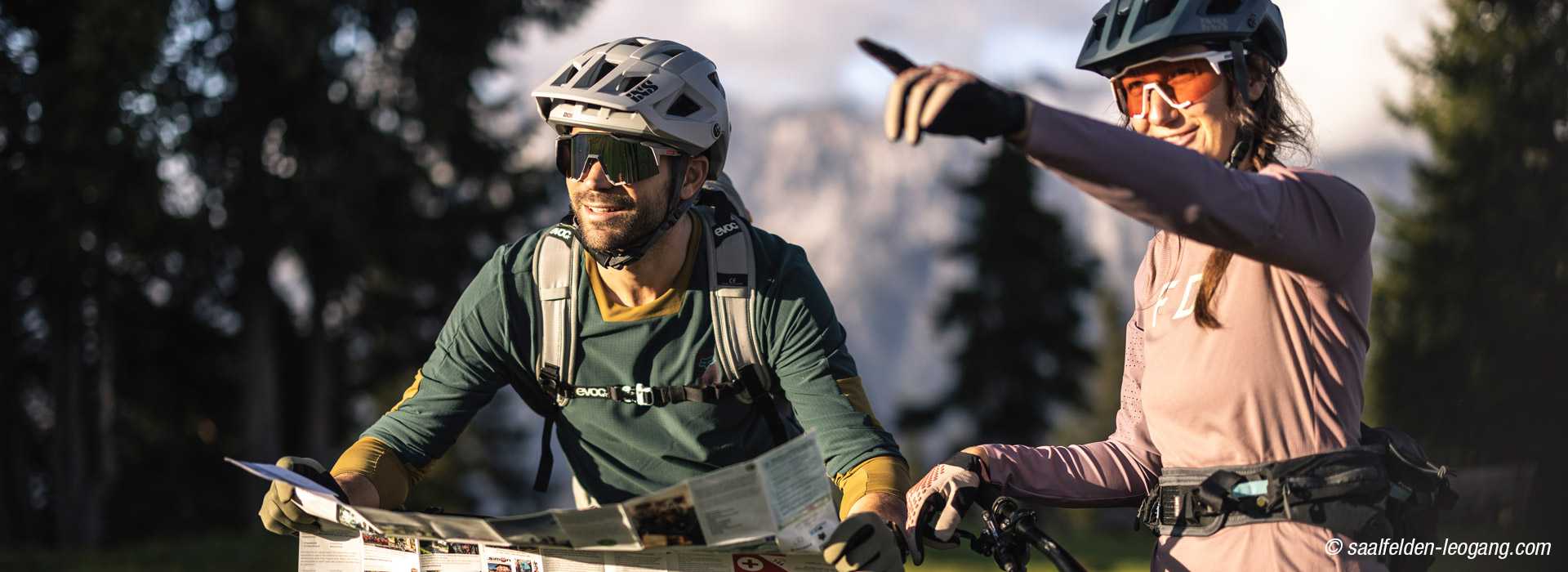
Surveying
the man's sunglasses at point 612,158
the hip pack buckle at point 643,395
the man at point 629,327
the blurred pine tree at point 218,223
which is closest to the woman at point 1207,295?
the man at point 629,327

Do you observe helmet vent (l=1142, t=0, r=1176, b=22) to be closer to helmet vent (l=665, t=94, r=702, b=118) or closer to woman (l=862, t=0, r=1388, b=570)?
woman (l=862, t=0, r=1388, b=570)

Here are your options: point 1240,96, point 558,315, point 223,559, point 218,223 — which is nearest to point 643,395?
point 558,315

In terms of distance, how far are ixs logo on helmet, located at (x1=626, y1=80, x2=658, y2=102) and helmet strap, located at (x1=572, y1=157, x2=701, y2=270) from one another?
0.82ft

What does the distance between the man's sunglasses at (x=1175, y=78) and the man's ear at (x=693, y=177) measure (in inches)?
67.8

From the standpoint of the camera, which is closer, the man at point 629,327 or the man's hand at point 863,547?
the man's hand at point 863,547

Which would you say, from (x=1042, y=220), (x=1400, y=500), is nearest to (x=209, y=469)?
(x=1042, y=220)

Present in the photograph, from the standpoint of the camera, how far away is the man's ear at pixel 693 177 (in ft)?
15.6

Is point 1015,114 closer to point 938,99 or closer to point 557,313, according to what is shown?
point 938,99

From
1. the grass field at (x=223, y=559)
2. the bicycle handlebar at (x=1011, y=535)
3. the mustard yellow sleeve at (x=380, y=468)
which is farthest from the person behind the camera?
the grass field at (x=223, y=559)

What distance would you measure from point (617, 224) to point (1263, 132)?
6.71 feet

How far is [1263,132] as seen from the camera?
336 cm

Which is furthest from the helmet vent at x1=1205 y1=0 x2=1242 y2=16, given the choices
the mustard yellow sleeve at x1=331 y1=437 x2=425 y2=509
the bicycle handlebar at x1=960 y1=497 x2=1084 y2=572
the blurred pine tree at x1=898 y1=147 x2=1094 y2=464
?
the blurred pine tree at x1=898 y1=147 x2=1094 y2=464

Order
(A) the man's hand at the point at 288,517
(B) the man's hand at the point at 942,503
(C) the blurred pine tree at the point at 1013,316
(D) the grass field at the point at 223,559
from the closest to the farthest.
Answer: (B) the man's hand at the point at 942,503, (A) the man's hand at the point at 288,517, (D) the grass field at the point at 223,559, (C) the blurred pine tree at the point at 1013,316

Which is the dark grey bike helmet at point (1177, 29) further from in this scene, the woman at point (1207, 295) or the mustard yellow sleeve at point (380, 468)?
the mustard yellow sleeve at point (380, 468)
